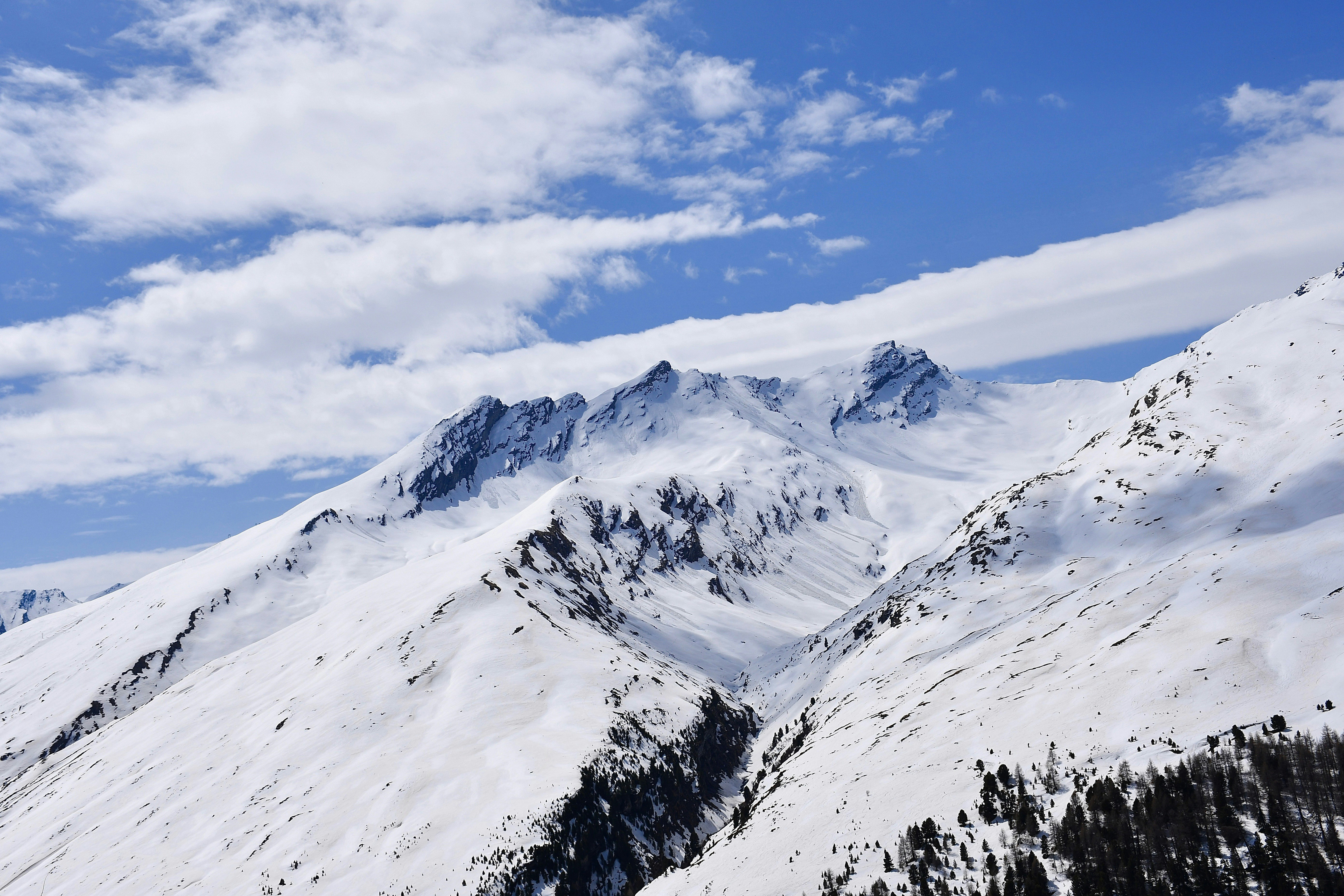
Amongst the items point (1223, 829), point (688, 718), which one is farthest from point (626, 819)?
point (1223, 829)

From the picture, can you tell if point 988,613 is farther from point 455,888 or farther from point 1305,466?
point 455,888

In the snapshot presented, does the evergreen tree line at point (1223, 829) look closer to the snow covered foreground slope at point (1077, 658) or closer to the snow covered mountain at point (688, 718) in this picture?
the snow covered foreground slope at point (1077, 658)

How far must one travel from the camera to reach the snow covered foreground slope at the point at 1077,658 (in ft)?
249

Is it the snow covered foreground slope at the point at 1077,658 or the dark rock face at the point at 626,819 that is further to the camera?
the dark rock face at the point at 626,819

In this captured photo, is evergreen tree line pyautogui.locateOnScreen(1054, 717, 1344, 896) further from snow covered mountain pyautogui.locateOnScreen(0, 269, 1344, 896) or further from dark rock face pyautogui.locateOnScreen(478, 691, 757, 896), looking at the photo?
dark rock face pyautogui.locateOnScreen(478, 691, 757, 896)

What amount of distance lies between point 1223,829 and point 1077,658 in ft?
185

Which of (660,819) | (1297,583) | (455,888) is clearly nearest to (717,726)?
(660,819)

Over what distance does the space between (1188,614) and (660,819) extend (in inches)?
3394

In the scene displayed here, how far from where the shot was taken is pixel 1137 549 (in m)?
165

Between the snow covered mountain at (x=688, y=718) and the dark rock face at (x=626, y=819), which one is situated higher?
the snow covered mountain at (x=688, y=718)

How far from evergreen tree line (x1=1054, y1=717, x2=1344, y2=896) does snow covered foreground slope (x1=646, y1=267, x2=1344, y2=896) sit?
18.6ft

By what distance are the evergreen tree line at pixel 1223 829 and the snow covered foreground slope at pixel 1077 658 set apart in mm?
5659

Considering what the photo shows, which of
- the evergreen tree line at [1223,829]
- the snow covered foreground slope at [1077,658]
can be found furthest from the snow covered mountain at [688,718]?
the evergreen tree line at [1223,829]

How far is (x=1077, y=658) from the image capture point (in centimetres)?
10994
